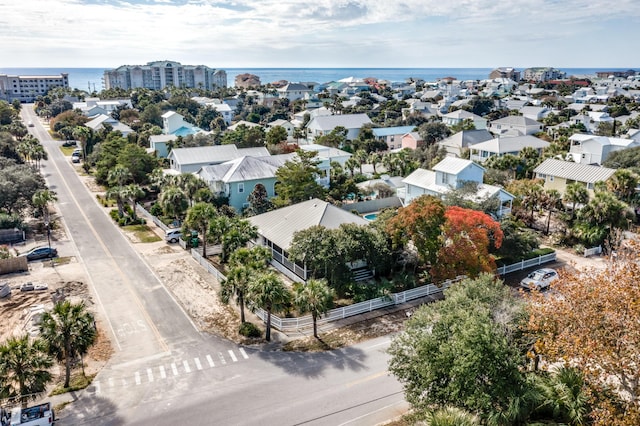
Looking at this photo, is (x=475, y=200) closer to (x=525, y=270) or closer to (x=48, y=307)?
(x=525, y=270)

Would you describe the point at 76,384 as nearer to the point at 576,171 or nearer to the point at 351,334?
the point at 351,334

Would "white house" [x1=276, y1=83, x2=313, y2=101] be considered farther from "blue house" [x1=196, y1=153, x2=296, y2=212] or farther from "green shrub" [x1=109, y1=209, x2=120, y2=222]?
"green shrub" [x1=109, y1=209, x2=120, y2=222]

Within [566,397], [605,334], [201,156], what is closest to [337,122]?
[201,156]

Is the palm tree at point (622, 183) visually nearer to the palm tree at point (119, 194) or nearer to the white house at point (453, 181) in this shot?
the white house at point (453, 181)

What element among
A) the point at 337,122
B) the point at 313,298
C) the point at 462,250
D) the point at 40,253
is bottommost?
the point at 40,253

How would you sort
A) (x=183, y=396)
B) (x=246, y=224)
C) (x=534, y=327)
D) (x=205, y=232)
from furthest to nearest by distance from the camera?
(x=205, y=232) < (x=246, y=224) < (x=183, y=396) < (x=534, y=327)

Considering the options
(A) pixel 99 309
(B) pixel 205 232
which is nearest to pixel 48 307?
(A) pixel 99 309

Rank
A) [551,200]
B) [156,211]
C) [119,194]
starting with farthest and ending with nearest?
[156,211]
[119,194]
[551,200]

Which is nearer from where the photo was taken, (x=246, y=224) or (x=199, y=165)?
(x=246, y=224)

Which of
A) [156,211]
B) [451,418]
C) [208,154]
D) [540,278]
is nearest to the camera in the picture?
[451,418]
